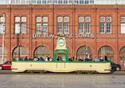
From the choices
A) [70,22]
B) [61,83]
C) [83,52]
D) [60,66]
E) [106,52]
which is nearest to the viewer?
[61,83]

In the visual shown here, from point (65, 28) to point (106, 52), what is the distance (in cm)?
811

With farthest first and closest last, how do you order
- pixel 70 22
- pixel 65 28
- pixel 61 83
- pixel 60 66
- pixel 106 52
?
1. pixel 65 28
2. pixel 70 22
3. pixel 106 52
4. pixel 60 66
5. pixel 61 83

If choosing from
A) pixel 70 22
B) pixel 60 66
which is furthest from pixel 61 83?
pixel 70 22

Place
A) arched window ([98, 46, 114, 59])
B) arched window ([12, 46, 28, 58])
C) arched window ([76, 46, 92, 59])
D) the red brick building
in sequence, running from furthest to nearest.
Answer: arched window ([12, 46, 28, 58]), the red brick building, arched window ([76, 46, 92, 59]), arched window ([98, 46, 114, 59])

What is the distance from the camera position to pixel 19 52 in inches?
3130

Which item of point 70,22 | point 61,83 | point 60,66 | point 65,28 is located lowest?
point 60,66

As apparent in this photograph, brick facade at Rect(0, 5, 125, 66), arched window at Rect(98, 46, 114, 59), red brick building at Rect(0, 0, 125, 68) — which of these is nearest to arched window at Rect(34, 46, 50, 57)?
red brick building at Rect(0, 0, 125, 68)

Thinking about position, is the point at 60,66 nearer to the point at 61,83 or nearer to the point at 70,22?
the point at 70,22

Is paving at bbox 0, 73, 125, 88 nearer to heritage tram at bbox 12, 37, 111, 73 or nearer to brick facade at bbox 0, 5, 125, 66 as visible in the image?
heritage tram at bbox 12, 37, 111, 73

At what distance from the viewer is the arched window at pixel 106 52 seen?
7894 centimetres

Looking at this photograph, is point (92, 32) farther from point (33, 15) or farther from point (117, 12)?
point (33, 15)

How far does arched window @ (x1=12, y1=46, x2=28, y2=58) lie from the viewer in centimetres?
7950

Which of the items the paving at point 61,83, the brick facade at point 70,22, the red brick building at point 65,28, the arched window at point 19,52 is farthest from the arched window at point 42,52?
the paving at point 61,83

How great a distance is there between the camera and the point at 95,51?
7881 centimetres
